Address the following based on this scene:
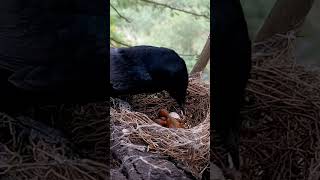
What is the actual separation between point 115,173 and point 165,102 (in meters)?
0.81

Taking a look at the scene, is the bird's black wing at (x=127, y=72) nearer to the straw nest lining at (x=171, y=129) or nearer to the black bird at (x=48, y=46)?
the straw nest lining at (x=171, y=129)

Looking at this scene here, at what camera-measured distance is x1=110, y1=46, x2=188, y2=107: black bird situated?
1.53 metres

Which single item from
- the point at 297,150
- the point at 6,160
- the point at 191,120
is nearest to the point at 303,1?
the point at 297,150

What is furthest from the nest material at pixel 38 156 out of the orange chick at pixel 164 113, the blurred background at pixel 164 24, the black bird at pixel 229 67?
the blurred background at pixel 164 24

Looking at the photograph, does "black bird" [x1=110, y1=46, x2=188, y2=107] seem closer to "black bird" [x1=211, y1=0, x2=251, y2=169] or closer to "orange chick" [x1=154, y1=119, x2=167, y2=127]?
"orange chick" [x1=154, y1=119, x2=167, y2=127]

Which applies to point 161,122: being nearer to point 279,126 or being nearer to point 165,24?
point 279,126

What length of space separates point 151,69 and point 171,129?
324 millimetres

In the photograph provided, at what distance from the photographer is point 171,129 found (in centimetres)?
131

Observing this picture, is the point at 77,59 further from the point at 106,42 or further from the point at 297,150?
the point at 297,150

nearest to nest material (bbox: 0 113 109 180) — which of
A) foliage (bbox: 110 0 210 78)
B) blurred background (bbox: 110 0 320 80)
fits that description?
blurred background (bbox: 110 0 320 80)

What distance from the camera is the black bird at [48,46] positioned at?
27.0 inches

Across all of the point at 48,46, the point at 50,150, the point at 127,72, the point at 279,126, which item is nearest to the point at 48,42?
the point at 48,46

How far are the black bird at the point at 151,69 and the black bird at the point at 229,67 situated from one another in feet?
2.54

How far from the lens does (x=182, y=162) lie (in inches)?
38.4
